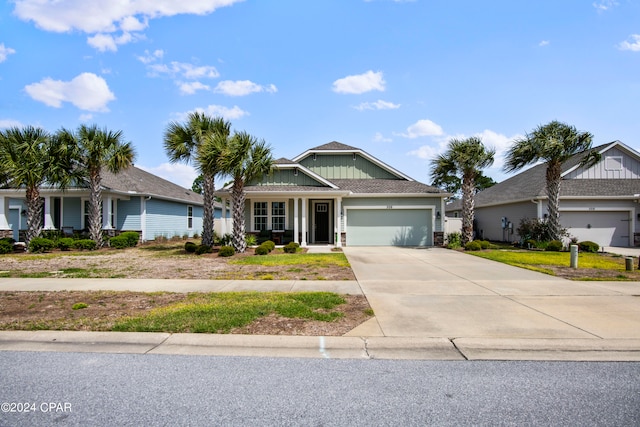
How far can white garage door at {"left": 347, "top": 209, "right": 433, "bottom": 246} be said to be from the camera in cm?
2141

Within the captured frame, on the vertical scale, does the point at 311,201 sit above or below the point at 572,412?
above

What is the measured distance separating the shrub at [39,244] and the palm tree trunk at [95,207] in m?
1.88

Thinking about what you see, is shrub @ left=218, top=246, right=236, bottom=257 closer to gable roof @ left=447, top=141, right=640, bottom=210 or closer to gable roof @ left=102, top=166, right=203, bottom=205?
gable roof @ left=102, top=166, right=203, bottom=205

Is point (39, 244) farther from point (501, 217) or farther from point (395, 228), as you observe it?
point (501, 217)

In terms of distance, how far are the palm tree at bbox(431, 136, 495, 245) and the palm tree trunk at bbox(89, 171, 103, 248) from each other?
18.3 metres

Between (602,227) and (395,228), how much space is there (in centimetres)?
1200

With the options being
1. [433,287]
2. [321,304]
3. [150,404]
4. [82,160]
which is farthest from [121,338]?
[82,160]

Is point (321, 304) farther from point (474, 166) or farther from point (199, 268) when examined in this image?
point (474, 166)

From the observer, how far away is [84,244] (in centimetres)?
1864

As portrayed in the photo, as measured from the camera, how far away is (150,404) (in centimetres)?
338

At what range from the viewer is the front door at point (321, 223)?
74.0 ft

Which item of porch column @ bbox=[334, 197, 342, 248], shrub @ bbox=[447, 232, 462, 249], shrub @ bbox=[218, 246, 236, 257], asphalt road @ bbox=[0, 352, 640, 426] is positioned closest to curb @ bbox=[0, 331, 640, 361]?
asphalt road @ bbox=[0, 352, 640, 426]

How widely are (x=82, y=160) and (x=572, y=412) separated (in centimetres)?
2150

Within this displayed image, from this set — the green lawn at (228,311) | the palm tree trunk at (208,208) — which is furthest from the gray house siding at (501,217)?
the green lawn at (228,311)
